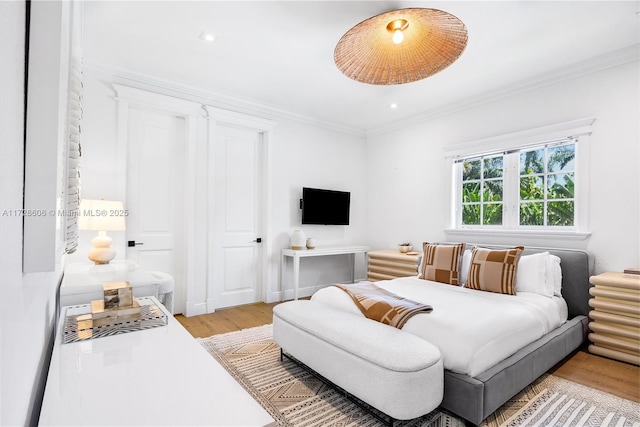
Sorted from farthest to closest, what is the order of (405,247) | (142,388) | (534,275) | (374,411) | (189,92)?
(405,247) → (189,92) → (534,275) → (374,411) → (142,388)

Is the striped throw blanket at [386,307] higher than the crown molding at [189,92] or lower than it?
lower

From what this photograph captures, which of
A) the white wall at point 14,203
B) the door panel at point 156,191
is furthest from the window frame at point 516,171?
the white wall at point 14,203

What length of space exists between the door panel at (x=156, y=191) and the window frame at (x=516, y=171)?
3.39 meters

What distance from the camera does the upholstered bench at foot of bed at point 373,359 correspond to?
5.33 feet

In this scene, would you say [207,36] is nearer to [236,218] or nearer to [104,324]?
[236,218]

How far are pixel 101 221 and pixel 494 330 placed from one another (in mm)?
3097

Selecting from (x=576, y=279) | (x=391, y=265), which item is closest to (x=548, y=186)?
(x=576, y=279)

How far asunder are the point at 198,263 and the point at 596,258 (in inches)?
162

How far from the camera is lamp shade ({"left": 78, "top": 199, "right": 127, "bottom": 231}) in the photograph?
8.98 ft

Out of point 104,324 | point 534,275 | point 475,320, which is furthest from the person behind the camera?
point 534,275

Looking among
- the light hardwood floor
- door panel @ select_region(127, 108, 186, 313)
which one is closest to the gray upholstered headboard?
the light hardwood floor

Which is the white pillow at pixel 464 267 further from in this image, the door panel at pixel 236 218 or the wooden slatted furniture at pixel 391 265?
the door panel at pixel 236 218

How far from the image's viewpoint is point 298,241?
14.8 ft

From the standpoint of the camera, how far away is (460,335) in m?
1.91
